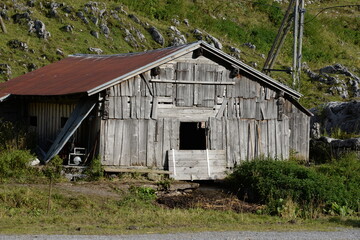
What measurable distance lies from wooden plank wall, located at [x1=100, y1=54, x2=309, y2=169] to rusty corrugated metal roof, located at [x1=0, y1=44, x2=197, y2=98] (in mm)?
883

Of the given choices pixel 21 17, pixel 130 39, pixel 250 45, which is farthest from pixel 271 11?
pixel 21 17

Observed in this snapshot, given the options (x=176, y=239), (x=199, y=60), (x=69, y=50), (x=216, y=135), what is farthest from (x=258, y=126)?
(x=69, y=50)

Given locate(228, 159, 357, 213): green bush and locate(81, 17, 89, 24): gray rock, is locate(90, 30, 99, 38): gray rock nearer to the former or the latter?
locate(81, 17, 89, 24): gray rock

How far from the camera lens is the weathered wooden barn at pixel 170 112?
2084 centimetres

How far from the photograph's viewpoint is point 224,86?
892 inches

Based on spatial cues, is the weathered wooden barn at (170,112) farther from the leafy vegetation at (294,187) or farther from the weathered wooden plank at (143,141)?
the leafy vegetation at (294,187)

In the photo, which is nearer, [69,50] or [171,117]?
[171,117]

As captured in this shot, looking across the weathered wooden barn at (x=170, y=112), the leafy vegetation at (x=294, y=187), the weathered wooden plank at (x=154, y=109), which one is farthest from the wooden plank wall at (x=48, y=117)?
the leafy vegetation at (x=294, y=187)

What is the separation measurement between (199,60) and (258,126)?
335 centimetres

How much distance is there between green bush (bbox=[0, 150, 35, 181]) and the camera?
19531mm

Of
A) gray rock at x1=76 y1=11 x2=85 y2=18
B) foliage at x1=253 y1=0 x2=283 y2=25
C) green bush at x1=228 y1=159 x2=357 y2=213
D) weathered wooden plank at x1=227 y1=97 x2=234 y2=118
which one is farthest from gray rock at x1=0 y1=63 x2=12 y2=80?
foliage at x1=253 y1=0 x2=283 y2=25

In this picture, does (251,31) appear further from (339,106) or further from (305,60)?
(339,106)

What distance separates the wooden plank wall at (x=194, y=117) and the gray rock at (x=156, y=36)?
18.3m

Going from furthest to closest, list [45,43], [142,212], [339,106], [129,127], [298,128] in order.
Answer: [45,43] → [339,106] → [298,128] → [129,127] → [142,212]
